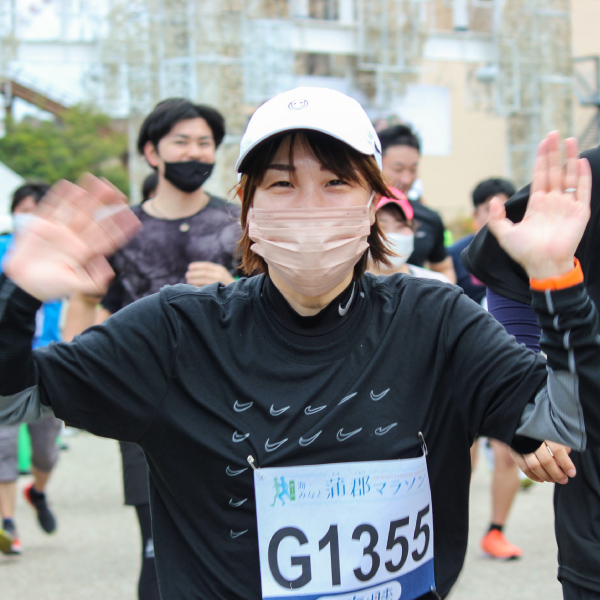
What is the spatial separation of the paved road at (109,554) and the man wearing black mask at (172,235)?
4.69 feet

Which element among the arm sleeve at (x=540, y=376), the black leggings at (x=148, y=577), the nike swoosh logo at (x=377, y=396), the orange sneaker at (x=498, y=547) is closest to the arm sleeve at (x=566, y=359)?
the arm sleeve at (x=540, y=376)

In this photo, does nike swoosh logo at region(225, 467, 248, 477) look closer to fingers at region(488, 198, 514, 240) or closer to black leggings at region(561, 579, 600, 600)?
fingers at region(488, 198, 514, 240)

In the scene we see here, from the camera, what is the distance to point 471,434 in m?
2.04

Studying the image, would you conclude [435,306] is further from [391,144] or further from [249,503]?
[391,144]

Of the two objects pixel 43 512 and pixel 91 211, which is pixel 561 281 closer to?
pixel 91 211

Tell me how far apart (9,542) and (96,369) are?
402cm

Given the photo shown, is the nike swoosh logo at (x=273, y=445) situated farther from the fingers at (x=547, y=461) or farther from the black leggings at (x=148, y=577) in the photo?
the black leggings at (x=148, y=577)

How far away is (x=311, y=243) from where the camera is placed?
1.94 meters

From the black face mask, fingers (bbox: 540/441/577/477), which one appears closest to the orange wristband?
A: fingers (bbox: 540/441/577/477)

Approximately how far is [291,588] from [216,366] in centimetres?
48

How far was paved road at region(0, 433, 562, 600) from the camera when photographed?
489 cm

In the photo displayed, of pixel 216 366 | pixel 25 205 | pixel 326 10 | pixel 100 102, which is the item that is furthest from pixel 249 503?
pixel 326 10

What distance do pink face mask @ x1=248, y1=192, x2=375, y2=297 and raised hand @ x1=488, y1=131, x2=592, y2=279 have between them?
0.33 metres

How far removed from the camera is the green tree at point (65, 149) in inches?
1324
